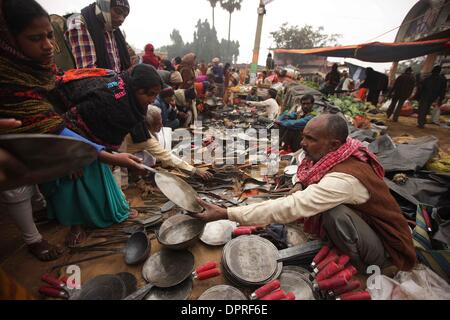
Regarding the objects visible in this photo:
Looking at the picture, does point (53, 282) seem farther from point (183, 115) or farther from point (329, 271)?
point (183, 115)

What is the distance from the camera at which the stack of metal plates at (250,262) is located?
1.84 metres

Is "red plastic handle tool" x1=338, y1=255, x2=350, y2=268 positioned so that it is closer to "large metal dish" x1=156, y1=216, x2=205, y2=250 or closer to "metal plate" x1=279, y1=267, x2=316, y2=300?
"metal plate" x1=279, y1=267, x2=316, y2=300

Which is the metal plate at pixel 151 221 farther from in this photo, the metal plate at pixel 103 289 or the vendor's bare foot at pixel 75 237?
the metal plate at pixel 103 289

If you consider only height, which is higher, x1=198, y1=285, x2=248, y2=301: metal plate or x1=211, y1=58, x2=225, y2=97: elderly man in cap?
x1=211, y1=58, x2=225, y2=97: elderly man in cap

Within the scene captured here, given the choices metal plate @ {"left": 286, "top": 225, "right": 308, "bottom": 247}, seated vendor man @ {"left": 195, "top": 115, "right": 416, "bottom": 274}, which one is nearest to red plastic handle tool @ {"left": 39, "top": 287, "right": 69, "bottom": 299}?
seated vendor man @ {"left": 195, "top": 115, "right": 416, "bottom": 274}

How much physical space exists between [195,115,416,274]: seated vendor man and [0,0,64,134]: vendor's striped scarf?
4.59 ft

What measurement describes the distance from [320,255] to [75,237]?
237cm

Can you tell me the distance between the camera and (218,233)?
242cm

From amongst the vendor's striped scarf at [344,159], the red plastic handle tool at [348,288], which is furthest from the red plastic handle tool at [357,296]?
the vendor's striped scarf at [344,159]

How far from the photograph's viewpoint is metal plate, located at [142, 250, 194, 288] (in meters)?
1.83

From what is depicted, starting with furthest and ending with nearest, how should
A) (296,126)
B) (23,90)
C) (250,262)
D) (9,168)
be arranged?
1. (296,126)
2. (250,262)
3. (23,90)
4. (9,168)

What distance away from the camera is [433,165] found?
3.44 metres

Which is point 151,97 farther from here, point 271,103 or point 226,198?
point 271,103

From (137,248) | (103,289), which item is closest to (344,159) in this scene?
(137,248)
